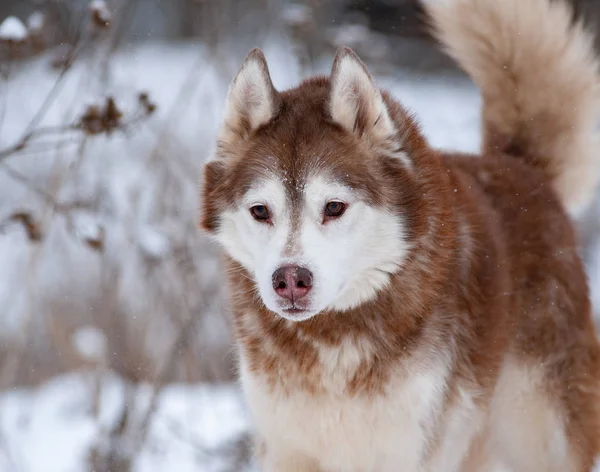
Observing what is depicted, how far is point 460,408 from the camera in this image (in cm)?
302

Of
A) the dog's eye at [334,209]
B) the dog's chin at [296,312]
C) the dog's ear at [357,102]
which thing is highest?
the dog's ear at [357,102]

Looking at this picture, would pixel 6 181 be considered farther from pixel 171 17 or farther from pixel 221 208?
pixel 221 208

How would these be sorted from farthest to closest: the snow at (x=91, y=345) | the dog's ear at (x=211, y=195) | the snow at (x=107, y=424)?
the snow at (x=91, y=345), the snow at (x=107, y=424), the dog's ear at (x=211, y=195)

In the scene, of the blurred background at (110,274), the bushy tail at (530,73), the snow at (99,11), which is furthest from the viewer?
the blurred background at (110,274)

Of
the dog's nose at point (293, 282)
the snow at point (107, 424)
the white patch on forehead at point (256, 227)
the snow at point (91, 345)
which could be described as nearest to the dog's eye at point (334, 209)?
the white patch on forehead at point (256, 227)

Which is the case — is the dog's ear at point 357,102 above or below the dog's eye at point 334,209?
above

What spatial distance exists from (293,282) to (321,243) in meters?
0.17

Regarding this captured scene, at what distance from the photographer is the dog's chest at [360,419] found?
9.29ft

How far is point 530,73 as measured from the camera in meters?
3.80

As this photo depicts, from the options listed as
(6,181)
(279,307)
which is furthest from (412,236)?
(6,181)

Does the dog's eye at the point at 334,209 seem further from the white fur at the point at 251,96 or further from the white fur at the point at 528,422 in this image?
the white fur at the point at 528,422

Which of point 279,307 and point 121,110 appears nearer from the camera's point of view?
point 279,307

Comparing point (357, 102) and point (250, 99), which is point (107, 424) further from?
point (357, 102)

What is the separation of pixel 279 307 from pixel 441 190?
739mm
